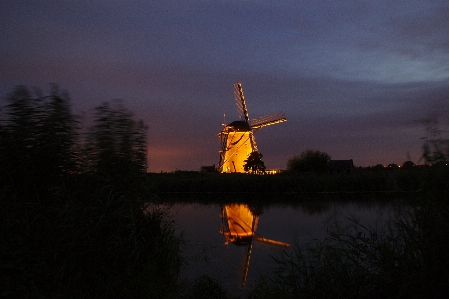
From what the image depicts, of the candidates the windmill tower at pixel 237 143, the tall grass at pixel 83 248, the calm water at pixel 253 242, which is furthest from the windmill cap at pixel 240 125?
the tall grass at pixel 83 248

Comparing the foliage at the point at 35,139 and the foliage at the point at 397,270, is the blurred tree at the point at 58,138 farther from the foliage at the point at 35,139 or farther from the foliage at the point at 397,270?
the foliage at the point at 397,270

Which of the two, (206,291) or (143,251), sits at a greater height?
(143,251)

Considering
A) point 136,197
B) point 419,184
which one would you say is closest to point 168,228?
point 136,197

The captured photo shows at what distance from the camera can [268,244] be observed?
11891 mm

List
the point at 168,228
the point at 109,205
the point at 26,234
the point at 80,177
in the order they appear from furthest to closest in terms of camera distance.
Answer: the point at 168,228 → the point at 80,177 → the point at 109,205 → the point at 26,234

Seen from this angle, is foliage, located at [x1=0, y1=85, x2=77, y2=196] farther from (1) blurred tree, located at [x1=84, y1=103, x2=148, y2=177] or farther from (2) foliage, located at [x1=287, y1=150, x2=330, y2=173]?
(2) foliage, located at [x1=287, y1=150, x2=330, y2=173]

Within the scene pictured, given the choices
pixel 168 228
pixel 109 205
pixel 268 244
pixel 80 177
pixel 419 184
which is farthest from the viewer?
pixel 268 244

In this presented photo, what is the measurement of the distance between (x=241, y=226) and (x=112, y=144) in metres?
9.40

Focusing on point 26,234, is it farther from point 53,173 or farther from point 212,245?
point 212,245

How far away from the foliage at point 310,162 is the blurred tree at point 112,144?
1557 inches

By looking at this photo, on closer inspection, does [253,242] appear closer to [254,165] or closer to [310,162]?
[254,165]

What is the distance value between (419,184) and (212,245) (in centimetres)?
754

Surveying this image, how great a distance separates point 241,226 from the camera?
16578mm

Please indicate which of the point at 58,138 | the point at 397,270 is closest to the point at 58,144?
the point at 58,138
